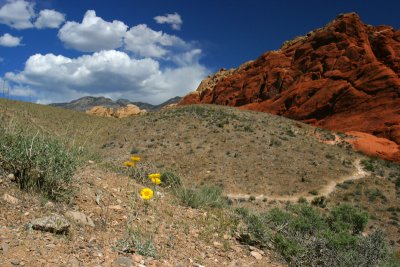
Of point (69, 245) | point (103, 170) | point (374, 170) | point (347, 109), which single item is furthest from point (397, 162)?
point (69, 245)

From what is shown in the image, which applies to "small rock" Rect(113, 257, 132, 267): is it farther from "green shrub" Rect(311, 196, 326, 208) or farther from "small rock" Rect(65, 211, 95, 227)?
"green shrub" Rect(311, 196, 326, 208)

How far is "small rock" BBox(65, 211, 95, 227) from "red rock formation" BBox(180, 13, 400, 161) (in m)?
39.0

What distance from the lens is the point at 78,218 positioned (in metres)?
4.28

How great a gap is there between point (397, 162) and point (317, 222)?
29.8m

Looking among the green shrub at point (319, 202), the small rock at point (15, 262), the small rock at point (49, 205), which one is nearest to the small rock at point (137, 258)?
the small rock at point (15, 262)

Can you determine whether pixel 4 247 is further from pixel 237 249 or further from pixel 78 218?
pixel 237 249

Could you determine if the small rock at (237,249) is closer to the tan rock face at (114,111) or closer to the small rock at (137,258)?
the small rock at (137,258)

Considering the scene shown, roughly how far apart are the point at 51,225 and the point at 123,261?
0.83m

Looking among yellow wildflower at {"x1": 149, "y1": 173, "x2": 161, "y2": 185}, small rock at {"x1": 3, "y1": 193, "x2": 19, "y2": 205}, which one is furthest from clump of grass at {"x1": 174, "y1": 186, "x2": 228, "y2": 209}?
small rock at {"x1": 3, "y1": 193, "x2": 19, "y2": 205}

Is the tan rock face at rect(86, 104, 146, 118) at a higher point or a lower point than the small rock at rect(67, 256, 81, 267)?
higher

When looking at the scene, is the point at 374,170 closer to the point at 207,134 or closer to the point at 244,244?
the point at 207,134

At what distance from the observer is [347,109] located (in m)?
45.5

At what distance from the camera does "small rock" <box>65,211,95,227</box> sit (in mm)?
4250

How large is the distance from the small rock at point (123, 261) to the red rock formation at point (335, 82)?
39.3 meters
